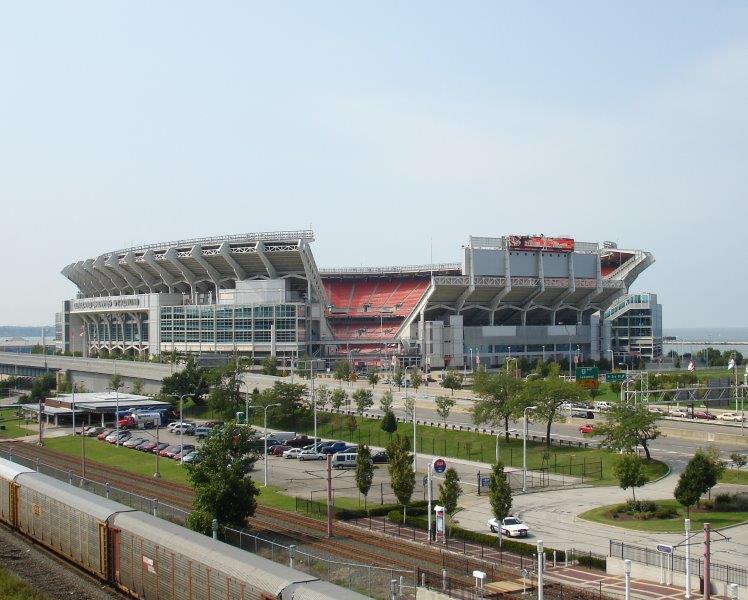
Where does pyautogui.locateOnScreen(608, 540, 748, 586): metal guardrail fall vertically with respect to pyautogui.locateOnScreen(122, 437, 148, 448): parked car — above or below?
above

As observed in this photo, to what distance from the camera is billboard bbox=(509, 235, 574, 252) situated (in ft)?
541

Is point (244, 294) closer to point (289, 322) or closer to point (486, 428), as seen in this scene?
point (289, 322)

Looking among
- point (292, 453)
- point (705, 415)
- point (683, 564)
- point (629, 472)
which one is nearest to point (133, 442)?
point (292, 453)

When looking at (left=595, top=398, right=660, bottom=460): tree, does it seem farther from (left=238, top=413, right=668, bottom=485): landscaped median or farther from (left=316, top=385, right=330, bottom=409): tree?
(left=316, top=385, right=330, bottom=409): tree

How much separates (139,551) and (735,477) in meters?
44.4

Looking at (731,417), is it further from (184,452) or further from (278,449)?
(184,452)

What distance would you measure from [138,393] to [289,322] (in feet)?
121

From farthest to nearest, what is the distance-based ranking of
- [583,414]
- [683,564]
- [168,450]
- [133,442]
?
[583,414], [133,442], [168,450], [683,564]

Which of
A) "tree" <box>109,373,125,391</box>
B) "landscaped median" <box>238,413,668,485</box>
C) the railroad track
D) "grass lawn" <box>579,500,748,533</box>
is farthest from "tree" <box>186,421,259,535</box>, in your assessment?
"tree" <box>109,373,125,391</box>

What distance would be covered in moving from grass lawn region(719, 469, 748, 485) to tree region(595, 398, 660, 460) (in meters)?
6.03

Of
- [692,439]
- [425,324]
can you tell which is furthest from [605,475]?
[425,324]

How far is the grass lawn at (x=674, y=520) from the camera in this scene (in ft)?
162

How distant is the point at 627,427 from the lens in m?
65.0

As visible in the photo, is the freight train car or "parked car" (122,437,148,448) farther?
"parked car" (122,437,148,448)
